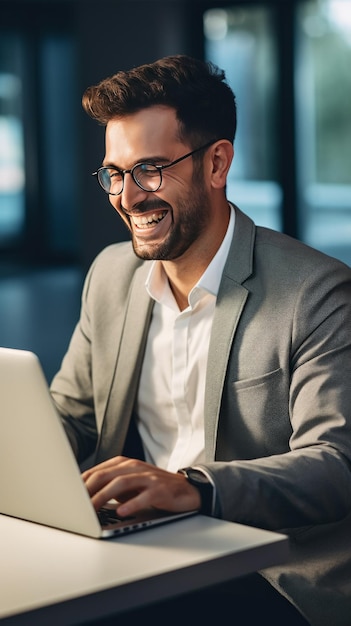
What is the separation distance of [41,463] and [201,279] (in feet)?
2.26

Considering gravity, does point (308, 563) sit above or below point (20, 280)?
above

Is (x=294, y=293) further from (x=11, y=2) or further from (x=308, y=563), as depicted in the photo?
(x=11, y=2)

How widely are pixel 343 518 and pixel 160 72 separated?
2.90ft

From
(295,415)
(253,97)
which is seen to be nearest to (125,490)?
(295,415)

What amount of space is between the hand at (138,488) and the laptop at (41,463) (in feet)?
0.07

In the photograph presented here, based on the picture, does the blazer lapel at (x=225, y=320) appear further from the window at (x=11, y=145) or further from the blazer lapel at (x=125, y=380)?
the window at (x=11, y=145)

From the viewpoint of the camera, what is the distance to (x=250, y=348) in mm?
1884

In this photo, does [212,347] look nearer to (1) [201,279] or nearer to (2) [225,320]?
(2) [225,320]

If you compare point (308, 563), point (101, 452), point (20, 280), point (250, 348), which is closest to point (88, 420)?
point (101, 452)

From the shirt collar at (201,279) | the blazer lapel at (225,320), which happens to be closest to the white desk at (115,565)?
the blazer lapel at (225,320)

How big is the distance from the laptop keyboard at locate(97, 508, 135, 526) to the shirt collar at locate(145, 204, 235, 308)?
23.4 inches

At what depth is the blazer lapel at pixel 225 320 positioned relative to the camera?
6.18ft

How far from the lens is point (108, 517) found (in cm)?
150

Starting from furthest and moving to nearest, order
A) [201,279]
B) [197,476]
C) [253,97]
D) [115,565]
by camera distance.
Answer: [253,97] → [201,279] → [197,476] → [115,565]
